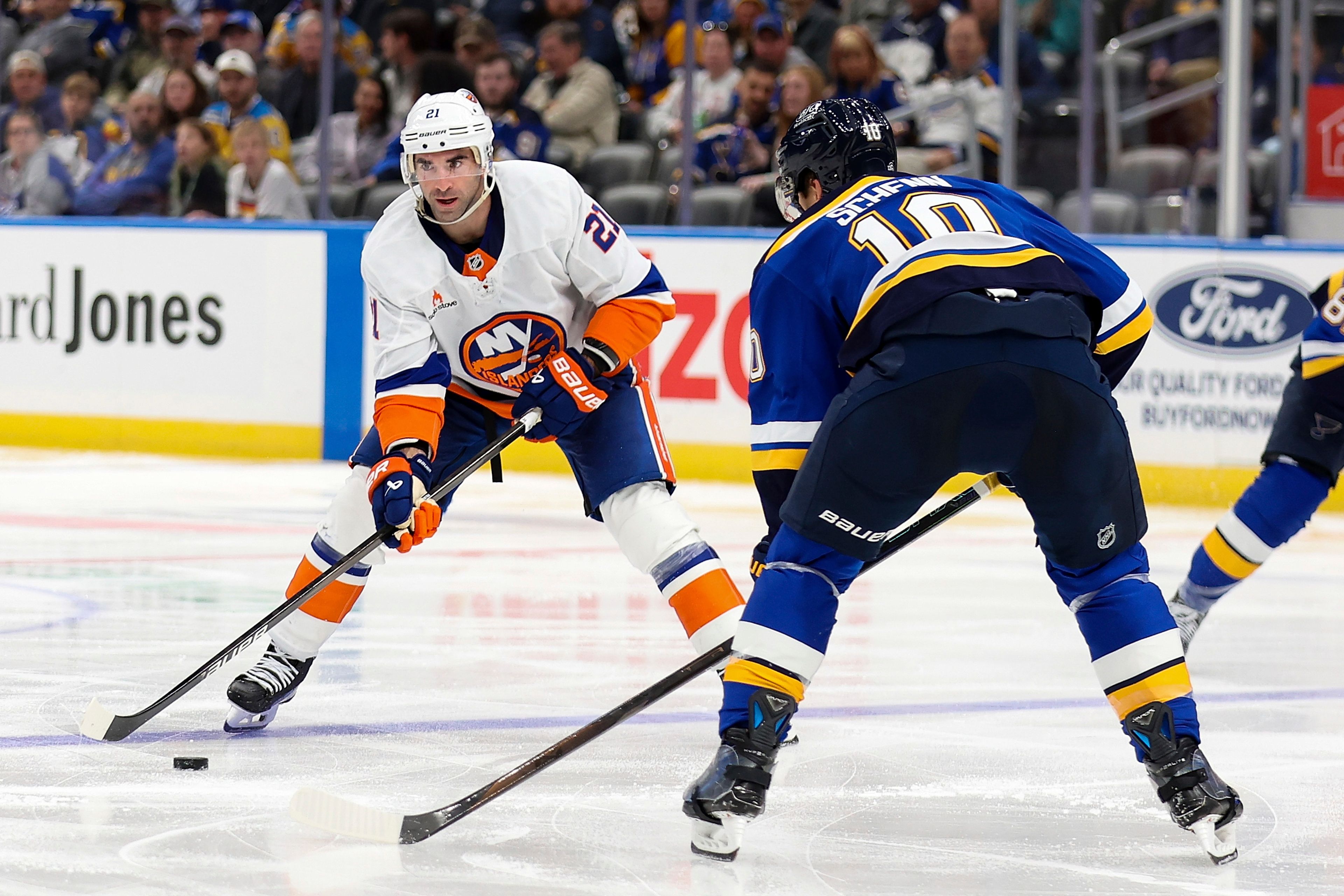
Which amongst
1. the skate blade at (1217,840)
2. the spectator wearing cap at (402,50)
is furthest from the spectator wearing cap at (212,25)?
the skate blade at (1217,840)

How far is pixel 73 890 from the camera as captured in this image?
2377 millimetres

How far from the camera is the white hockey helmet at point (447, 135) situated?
3.21m

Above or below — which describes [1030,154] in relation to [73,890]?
above

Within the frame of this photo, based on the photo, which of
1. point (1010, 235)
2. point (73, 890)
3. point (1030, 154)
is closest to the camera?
point (73, 890)

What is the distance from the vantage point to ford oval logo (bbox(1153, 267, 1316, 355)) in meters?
6.82

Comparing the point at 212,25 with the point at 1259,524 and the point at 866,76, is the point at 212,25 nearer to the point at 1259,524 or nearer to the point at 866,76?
the point at 866,76

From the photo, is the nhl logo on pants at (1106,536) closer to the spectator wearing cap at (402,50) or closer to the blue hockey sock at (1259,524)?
the blue hockey sock at (1259,524)

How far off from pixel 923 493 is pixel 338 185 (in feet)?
19.9

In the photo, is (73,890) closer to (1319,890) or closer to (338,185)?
(1319,890)

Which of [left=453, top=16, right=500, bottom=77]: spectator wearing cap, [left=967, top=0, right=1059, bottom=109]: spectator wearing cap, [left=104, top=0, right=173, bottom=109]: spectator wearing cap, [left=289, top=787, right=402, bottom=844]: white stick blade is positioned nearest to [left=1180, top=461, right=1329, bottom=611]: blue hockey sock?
[left=289, top=787, right=402, bottom=844]: white stick blade

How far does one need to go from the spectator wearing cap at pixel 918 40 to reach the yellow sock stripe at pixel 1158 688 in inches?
198

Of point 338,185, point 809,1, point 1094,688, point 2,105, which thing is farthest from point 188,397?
point 1094,688

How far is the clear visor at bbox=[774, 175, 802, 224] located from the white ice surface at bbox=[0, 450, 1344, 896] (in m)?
0.89

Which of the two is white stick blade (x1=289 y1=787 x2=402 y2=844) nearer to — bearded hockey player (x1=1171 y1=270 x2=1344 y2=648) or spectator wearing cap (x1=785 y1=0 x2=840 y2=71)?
bearded hockey player (x1=1171 y1=270 x2=1344 y2=648)
